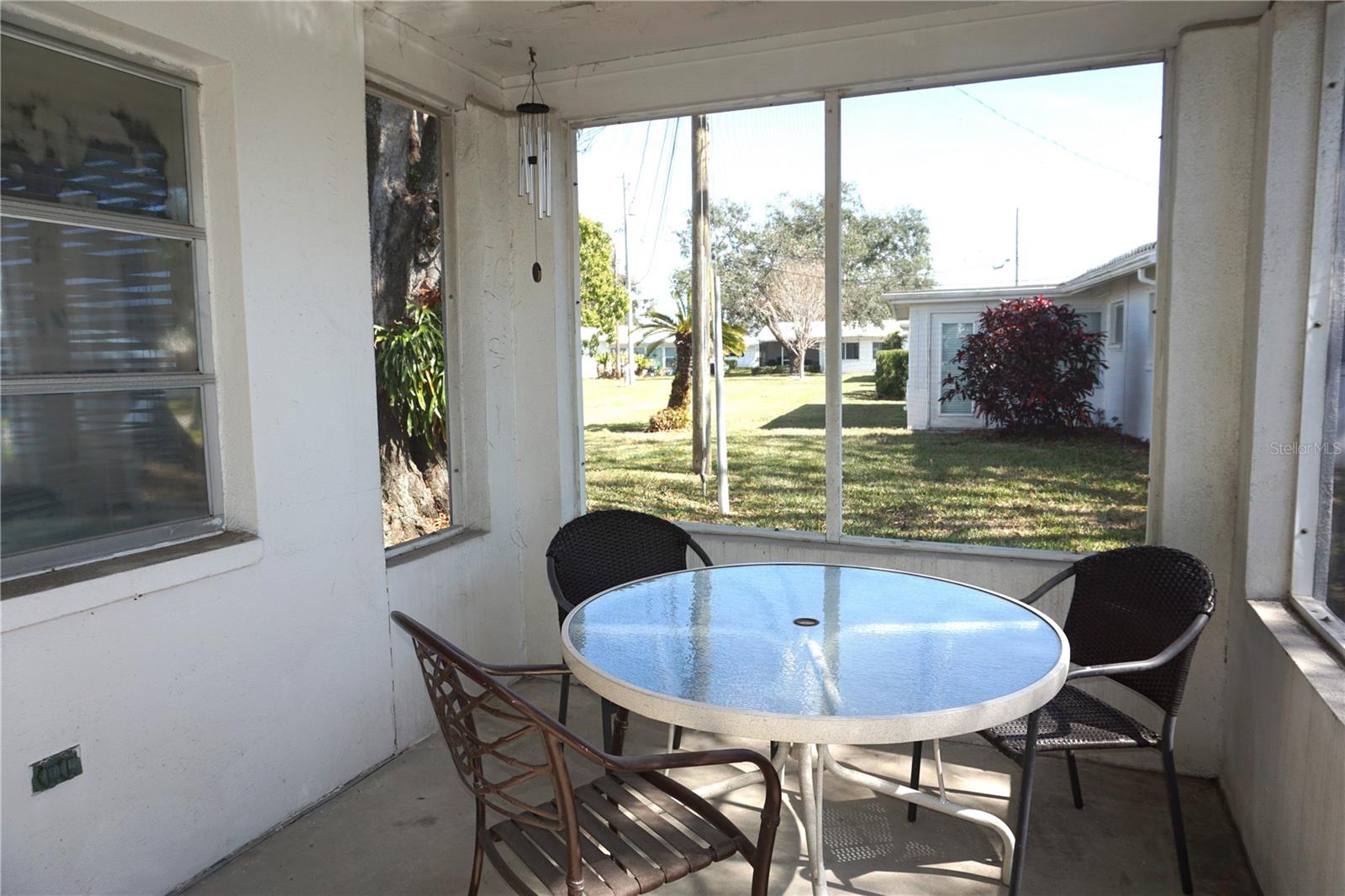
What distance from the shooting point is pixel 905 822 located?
2.71 metres

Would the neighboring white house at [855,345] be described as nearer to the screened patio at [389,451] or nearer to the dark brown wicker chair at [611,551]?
the screened patio at [389,451]

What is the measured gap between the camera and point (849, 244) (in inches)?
142

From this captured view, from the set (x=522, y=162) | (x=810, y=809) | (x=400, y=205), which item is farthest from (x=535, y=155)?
(x=810, y=809)

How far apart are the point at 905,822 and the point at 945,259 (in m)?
2.14

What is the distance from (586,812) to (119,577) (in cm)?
131

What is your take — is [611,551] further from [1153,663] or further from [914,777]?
[1153,663]

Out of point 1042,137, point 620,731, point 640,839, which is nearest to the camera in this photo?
point 640,839

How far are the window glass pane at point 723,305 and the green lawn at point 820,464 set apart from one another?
0.03 feet

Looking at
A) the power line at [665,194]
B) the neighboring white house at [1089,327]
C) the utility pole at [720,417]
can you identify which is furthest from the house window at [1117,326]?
the power line at [665,194]

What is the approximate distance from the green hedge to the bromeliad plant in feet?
6.09

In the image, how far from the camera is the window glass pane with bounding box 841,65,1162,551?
331 centimetres

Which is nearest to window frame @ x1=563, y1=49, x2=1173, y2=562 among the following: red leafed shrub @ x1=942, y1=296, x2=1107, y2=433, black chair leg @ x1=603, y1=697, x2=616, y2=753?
red leafed shrub @ x1=942, y1=296, x2=1107, y2=433

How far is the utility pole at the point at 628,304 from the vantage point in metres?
4.04

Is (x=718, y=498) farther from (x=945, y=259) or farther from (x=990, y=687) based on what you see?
(x=990, y=687)
